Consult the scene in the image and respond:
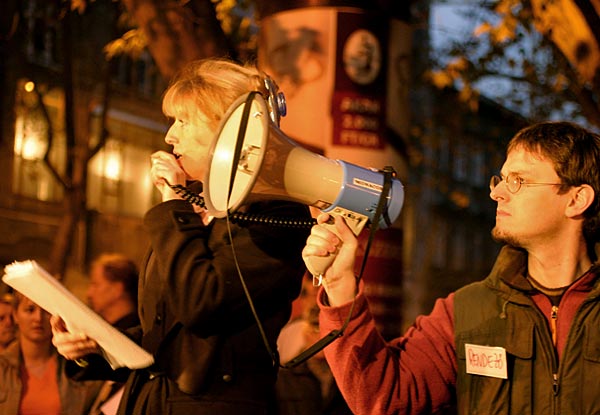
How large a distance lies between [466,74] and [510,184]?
28.4 ft

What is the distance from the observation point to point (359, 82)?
6.58m

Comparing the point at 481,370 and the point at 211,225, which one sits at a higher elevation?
the point at 211,225

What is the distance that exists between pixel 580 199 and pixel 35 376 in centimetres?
275

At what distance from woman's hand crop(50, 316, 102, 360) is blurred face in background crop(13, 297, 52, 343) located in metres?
1.78

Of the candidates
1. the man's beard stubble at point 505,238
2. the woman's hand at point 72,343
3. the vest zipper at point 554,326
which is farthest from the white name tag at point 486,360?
the woman's hand at point 72,343

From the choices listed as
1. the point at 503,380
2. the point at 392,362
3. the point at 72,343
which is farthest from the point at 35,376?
the point at 503,380

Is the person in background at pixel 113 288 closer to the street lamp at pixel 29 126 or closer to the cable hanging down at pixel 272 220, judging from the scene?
the cable hanging down at pixel 272 220

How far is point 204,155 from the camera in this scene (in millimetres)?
2949

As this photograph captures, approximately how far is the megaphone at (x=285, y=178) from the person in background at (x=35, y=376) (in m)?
2.27

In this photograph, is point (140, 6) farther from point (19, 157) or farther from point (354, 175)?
point (19, 157)

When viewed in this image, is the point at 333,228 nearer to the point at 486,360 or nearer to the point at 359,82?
the point at 486,360

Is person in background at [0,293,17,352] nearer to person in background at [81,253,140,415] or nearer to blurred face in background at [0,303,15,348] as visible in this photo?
blurred face in background at [0,303,15,348]

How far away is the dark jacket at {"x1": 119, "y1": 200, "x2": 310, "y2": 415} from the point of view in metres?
2.78

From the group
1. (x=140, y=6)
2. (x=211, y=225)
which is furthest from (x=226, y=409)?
(x=140, y=6)
